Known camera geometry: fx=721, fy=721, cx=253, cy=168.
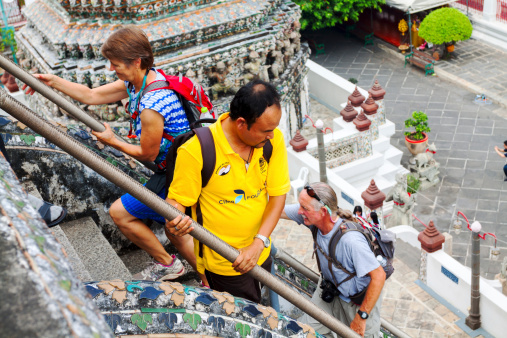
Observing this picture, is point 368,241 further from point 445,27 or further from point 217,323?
point 445,27

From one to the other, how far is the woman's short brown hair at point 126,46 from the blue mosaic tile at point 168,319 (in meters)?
1.52

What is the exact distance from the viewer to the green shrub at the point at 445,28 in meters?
19.7

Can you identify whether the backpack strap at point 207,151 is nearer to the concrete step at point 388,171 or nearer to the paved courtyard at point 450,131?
the paved courtyard at point 450,131

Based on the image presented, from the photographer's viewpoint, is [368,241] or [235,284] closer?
[235,284]

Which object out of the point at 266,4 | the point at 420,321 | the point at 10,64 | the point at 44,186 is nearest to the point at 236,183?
the point at 10,64

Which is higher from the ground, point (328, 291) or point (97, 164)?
point (97, 164)

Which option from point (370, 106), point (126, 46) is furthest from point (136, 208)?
point (370, 106)

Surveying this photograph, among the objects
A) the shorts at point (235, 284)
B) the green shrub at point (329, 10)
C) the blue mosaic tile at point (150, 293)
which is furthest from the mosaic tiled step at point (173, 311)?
the green shrub at point (329, 10)

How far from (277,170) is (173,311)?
1.03m

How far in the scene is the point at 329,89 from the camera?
17.5 metres

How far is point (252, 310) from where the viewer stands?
3395mm

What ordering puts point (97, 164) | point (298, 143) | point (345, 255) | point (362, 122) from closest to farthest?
point (97, 164) < point (345, 255) < point (298, 143) < point (362, 122)

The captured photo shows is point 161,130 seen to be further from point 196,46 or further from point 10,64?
point 196,46

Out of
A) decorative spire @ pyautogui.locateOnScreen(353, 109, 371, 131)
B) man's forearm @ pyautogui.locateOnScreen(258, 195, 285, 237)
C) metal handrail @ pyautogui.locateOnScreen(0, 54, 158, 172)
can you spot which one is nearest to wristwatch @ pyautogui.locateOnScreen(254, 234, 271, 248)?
man's forearm @ pyautogui.locateOnScreen(258, 195, 285, 237)
